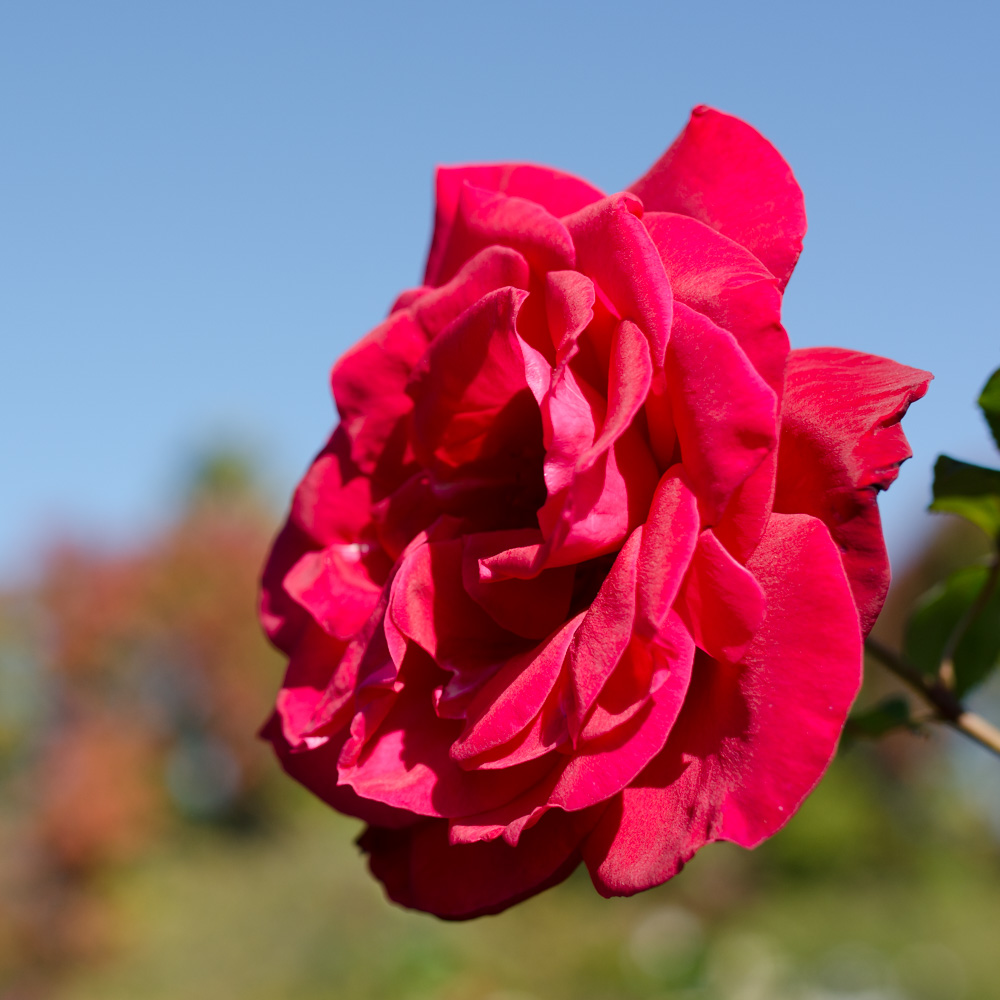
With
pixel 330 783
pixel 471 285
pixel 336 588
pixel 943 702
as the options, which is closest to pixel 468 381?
pixel 471 285

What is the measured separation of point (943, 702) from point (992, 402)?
0.20 metres

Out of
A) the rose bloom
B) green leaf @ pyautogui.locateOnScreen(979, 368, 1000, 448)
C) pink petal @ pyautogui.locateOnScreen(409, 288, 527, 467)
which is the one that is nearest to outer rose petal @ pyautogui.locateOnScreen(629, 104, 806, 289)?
the rose bloom

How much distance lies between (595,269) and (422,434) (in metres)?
0.15

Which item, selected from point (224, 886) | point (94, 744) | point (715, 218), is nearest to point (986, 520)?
point (715, 218)

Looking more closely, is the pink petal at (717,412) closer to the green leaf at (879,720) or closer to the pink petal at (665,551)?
the pink petal at (665,551)

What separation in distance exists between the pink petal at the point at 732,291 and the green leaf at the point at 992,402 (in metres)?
0.24

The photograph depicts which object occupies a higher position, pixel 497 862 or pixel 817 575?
pixel 817 575

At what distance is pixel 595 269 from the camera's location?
0.48m

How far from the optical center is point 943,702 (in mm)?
624

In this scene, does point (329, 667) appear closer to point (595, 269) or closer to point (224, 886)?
point (595, 269)

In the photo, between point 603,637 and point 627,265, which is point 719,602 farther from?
point 627,265

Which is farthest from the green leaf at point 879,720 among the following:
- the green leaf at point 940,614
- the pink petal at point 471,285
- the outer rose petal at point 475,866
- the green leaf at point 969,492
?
the pink petal at point 471,285

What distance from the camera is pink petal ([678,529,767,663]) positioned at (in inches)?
15.8

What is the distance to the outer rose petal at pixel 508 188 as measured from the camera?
0.57 m
